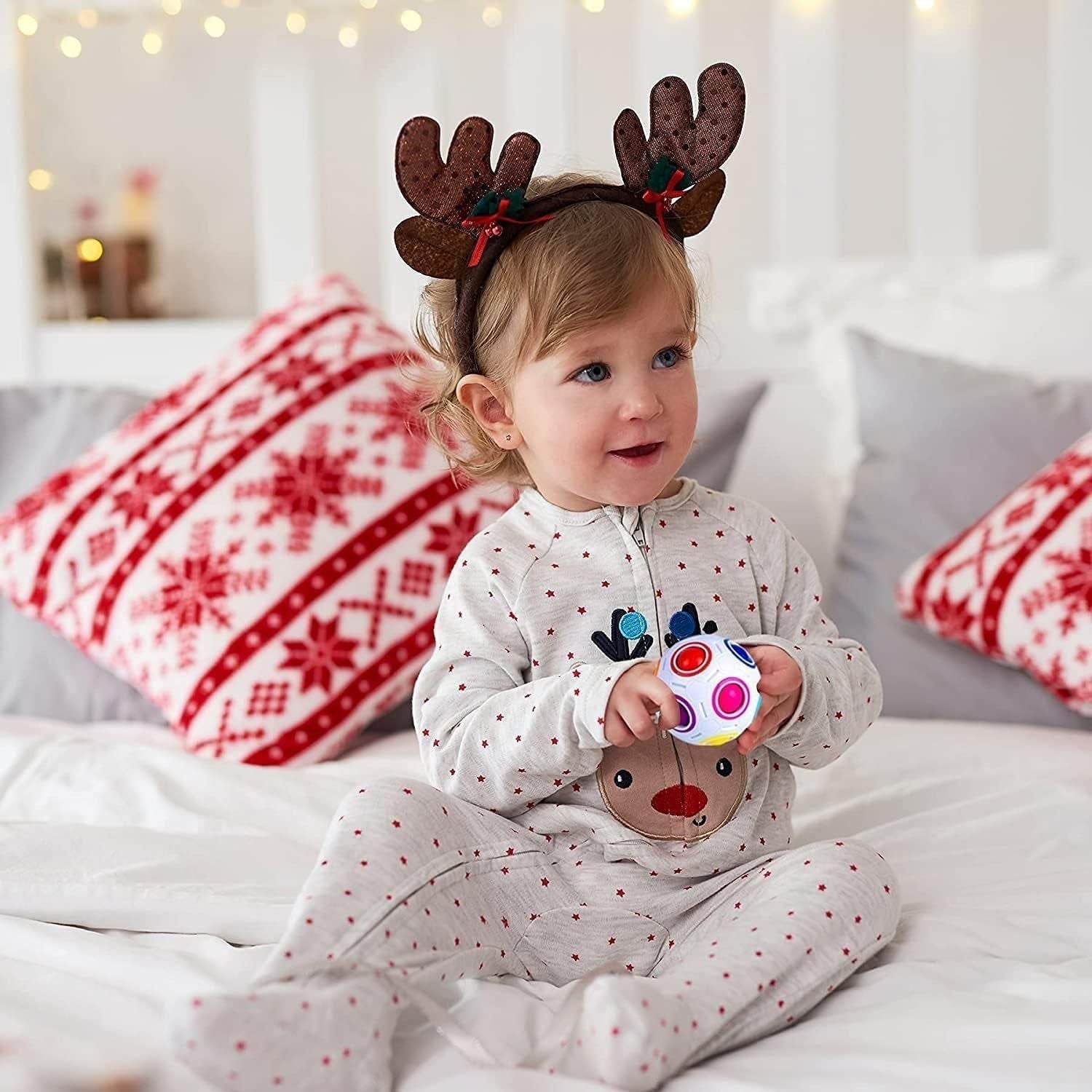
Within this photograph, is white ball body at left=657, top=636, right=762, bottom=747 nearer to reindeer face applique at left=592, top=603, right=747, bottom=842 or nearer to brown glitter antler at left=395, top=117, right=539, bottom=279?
reindeer face applique at left=592, top=603, right=747, bottom=842

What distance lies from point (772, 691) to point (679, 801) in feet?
0.40

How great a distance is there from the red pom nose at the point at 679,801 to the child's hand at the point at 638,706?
81mm

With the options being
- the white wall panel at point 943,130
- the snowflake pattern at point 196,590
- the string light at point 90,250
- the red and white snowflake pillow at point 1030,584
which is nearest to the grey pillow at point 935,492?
the red and white snowflake pillow at point 1030,584

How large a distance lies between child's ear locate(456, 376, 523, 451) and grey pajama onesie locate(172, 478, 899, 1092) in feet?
0.17

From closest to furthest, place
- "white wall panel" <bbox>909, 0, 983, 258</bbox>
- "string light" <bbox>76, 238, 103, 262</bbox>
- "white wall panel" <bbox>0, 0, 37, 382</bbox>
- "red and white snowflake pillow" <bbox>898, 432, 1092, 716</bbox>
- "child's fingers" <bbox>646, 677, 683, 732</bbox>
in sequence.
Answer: "child's fingers" <bbox>646, 677, 683, 732</bbox>, "red and white snowflake pillow" <bbox>898, 432, 1092, 716</bbox>, "white wall panel" <bbox>909, 0, 983, 258</bbox>, "white wall panel" <bbox>0, 0, 37, 382</bbox>, "string light" <bbox>76, 238, 103, 262</bbox>

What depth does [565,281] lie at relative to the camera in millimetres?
888

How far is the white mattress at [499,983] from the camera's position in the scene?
2.23ft

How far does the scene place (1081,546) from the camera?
4.13 ft

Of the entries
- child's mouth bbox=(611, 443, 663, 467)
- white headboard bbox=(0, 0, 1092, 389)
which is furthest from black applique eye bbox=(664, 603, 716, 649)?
white headboard bbox=(0, 0, 1092, 389)

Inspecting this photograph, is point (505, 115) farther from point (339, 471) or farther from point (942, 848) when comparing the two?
point (942, 848)

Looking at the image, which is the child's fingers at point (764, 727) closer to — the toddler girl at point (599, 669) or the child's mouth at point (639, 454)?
the toddler girl at point (599, 669)

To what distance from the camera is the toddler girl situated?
801 mm

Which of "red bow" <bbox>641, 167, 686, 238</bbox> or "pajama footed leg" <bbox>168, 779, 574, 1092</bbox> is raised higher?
"red bow" <bbox>641, 167, 686, 238</bbox>

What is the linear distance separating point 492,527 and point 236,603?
454mm
